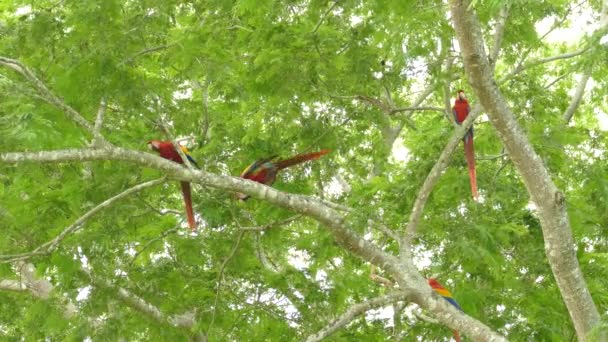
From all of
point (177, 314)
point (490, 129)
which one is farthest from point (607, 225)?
point (177, 314)

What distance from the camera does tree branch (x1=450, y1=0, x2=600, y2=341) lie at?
3.53 metres

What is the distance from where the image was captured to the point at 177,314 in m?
5.44

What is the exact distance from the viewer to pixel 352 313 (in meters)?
4.14

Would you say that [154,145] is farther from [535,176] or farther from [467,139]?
[535,176]

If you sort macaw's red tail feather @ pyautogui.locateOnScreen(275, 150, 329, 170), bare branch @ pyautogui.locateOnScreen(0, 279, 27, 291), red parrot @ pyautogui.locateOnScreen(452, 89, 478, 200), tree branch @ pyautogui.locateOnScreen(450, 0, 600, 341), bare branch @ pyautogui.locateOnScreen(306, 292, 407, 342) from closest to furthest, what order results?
tree branch @ pyautogui.locateOnScreen(450, 0, 600, 341) < bare branch @ pyautogui.locateOnScreen(306, 292, 407, 342) < red parrot @ pyautogui.locateOnScreen(452, 89, 478, 200) < macaw's red tail feather @ pyautogui.locateOnScreen(275, 150, 329, 170) < bare branch @ pyautogui.locateOnScreen(0, 279, 27, 291)

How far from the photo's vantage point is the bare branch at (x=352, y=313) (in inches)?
161

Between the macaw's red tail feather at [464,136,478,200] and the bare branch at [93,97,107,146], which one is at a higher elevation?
the macaw's red tail feather at [464,136,478,200]

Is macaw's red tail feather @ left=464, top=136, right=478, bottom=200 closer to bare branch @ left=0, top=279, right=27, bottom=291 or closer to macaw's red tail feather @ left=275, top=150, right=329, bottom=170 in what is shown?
macaw's red tail feather @ left=275, top=150, right=329, bottom=170

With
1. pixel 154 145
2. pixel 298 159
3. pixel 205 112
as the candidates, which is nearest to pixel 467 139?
pixel 298 159

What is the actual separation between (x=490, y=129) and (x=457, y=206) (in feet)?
2.15

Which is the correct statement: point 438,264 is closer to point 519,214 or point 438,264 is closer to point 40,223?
point 519,214

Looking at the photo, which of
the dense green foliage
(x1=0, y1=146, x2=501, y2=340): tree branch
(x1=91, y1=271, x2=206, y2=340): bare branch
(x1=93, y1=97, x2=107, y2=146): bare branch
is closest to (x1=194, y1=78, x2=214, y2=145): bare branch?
the dense green foliage

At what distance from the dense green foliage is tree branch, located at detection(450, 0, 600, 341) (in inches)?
19.1

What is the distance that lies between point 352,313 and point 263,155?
5.91ft
